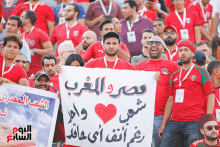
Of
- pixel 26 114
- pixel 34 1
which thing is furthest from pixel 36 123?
pixel 34 1

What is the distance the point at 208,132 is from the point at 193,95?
62cm

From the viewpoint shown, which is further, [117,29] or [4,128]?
[117,29]

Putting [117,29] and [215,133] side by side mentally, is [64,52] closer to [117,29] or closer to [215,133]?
[117,29]

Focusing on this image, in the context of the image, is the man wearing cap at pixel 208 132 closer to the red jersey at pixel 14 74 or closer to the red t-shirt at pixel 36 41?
the red jersey at pixel 14 74

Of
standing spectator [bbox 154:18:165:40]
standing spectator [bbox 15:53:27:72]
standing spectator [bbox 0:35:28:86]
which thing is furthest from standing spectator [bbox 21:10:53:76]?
standing spectator [bbox 0:35:28:86]

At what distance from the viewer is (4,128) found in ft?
21.0

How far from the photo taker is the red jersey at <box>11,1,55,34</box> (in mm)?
10812

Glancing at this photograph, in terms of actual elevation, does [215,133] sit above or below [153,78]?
below

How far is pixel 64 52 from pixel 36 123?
8.78 feet

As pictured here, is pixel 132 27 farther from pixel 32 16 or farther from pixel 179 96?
pixel 179 96

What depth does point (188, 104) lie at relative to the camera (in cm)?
694

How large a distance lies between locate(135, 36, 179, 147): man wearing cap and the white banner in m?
0.75

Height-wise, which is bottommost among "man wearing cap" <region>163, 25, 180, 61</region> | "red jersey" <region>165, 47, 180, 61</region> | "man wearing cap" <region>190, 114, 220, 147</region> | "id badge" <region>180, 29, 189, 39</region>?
"man wearing cap" <region>190, 114, 220, 147</region>

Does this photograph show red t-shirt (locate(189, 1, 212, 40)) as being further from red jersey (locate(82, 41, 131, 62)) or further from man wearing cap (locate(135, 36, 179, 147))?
man wearing cap (locate(135, 36, 179, 147))
